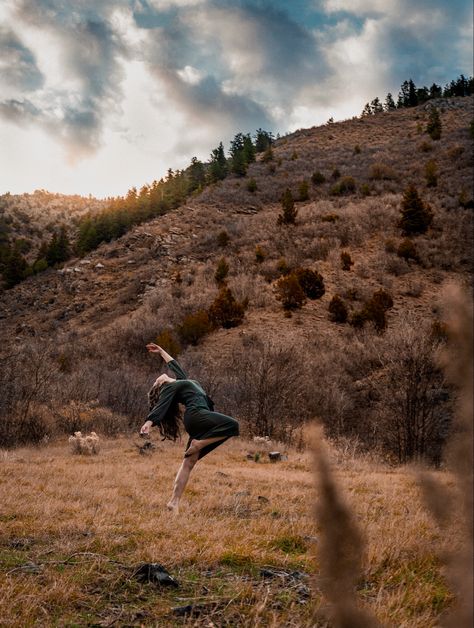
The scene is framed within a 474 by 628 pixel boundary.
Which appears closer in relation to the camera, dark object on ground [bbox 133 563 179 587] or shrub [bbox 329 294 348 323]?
dark object on ground [bbox 133 563 179 587]

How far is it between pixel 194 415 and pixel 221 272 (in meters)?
24.1

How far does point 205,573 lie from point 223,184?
50.0m

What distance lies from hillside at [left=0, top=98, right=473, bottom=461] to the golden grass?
729cm

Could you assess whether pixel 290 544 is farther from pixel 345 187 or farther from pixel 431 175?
pixel 345 187

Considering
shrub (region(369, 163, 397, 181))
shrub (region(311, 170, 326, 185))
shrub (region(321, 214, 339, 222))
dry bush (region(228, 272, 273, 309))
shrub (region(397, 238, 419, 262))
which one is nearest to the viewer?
dry bush (region(228, 272, 273, 309))

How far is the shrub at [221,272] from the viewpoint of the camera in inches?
1137

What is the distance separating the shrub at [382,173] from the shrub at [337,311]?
24.6m

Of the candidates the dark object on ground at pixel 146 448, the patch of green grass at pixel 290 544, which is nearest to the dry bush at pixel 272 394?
the dark object on ground at pixel 146 448

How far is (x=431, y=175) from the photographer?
38.7 meters

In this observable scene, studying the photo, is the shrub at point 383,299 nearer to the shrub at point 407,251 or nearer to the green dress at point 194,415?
the shrub at point 407,251

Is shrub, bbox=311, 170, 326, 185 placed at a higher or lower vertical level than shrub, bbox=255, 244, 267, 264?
higher

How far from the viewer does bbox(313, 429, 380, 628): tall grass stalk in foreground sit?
79 centimetres

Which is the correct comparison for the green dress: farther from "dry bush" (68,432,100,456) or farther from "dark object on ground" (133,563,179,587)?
"dry bush" (68,432,100,456)

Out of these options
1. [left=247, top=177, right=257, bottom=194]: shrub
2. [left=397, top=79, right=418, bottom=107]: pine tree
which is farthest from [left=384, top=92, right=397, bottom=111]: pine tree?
[left=247, top=177, right=257, bottom=194]: shrub
